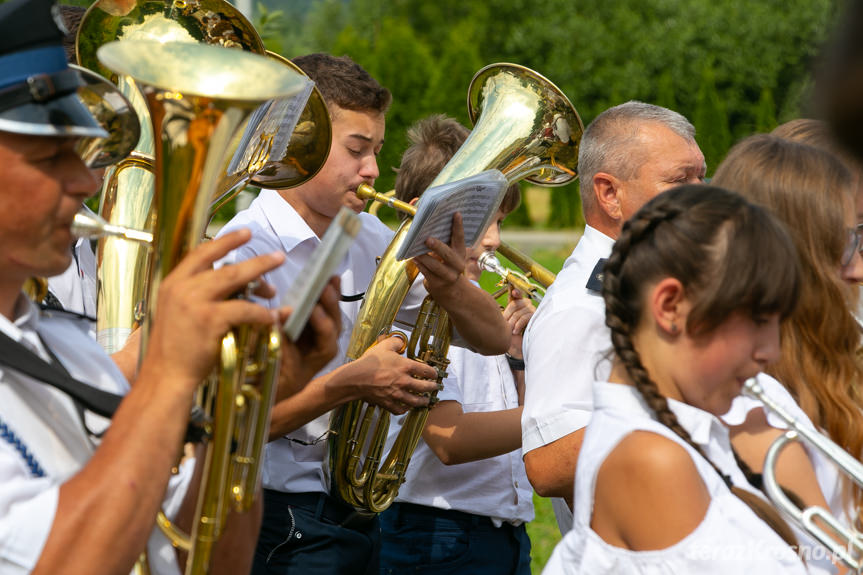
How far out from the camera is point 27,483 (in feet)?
4.87

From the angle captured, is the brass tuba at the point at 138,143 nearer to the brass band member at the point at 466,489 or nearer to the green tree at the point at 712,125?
the brass band member at the point at 466,489

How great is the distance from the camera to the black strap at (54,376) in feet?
5.07

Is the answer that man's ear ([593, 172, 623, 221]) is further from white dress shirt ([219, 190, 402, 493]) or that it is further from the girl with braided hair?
the girl with braided hair

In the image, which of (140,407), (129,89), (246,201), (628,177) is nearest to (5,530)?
(140,407)

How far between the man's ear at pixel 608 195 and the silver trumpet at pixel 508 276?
1.84ft

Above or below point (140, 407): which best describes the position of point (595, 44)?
below

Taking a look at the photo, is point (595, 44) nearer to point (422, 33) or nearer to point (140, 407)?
point (422, 33)

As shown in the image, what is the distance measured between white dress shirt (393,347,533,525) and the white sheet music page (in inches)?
27.3

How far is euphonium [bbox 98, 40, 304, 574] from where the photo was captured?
160 cm

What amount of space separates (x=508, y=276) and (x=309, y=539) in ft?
4.18

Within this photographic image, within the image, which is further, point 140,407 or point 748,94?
point 748,94

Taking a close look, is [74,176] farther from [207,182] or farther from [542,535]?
[542,535]

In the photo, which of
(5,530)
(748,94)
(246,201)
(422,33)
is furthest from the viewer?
(422,33)

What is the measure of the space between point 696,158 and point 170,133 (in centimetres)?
195
